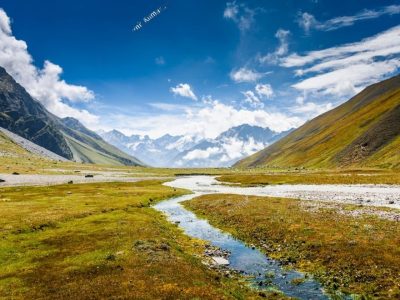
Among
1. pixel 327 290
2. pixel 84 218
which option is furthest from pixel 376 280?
pixel 84 218

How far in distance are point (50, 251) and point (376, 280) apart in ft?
107

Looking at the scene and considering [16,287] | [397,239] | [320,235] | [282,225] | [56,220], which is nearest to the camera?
[16,287]

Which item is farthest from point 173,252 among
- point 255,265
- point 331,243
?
point 331,243

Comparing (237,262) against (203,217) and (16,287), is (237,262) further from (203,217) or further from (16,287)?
(203,217)

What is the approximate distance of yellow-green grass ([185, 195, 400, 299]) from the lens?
A: 29094 mm

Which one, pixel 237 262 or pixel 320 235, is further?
pixel 320 235

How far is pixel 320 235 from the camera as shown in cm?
4231

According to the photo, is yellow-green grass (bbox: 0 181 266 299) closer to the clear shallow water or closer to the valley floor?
the valley floor

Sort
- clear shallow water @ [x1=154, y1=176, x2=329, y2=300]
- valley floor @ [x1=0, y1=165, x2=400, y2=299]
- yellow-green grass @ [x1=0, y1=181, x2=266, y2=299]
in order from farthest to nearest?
1. clear shallow water @ [x1=154, y1=176, x2=329, y2=300]
2. valley floor @ [x1=0, y1=165, x2=400, y2=299]
3. yellow-green grass @ [x1=0, y1=181, x2=266, y2=299]

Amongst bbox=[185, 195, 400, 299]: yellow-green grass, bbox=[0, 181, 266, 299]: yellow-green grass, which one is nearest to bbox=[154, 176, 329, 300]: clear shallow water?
bbox=[185, 195, 400, 299]: yellow-green grass

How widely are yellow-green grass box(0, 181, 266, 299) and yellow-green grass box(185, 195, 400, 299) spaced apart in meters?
8.02

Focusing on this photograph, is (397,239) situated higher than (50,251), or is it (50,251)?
(397,239)

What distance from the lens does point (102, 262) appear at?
114ft

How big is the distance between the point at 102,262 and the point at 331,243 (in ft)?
78.7
